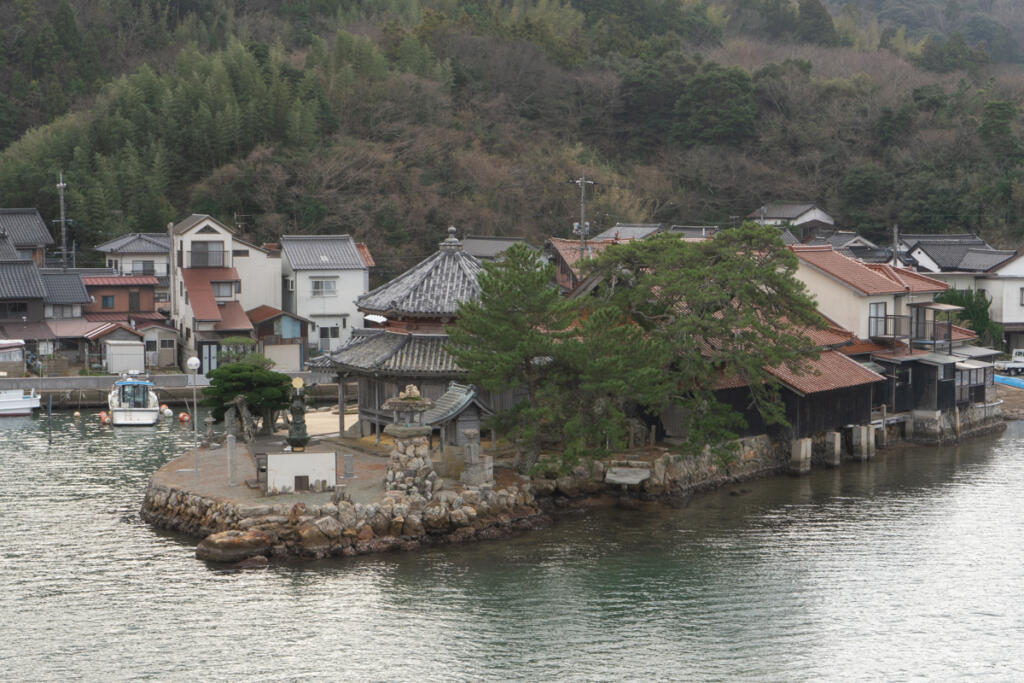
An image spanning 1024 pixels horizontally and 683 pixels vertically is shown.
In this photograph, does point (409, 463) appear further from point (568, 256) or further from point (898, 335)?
point (568, 256)

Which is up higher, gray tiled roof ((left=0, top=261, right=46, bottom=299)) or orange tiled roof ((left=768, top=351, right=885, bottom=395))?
gray tiled roof ((left=0, top=261, right=46, bottom=299))

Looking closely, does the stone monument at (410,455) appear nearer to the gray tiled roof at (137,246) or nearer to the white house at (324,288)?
the white house at (324,288)

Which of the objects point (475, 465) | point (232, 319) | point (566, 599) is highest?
point (232, 319)

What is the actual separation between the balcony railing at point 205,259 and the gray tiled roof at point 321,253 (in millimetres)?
2931

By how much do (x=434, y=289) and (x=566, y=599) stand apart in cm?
1134

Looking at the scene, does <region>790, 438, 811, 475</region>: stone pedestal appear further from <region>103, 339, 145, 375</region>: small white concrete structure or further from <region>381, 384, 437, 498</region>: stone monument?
<region>103, 339, 145, 375</region>: small white concrete structure

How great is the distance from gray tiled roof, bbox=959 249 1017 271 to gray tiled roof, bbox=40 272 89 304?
123 ft

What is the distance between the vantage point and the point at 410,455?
89.9ft

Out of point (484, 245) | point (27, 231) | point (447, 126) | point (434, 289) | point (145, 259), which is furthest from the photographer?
point (447, 126)

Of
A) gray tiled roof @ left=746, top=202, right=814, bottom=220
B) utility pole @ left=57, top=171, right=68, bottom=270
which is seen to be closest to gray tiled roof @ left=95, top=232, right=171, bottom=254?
utility pole @ left=57, top=171, right=68, bottom=270

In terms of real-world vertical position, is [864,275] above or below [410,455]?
above

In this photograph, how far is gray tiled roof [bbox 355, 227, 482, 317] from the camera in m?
32.2

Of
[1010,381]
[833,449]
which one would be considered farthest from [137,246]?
[1010,381]

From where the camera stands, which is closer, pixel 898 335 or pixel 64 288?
pixel 898 335
